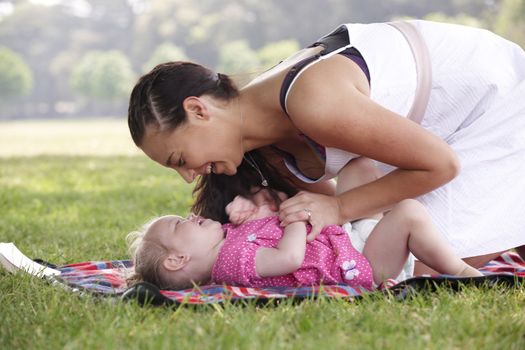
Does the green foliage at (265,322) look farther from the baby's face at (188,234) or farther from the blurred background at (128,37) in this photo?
the blurred background at (128,37)

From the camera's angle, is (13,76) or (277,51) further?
(13,76)

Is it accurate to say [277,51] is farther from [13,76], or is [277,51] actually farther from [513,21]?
[13,76]

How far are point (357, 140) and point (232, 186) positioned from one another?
2.60ft

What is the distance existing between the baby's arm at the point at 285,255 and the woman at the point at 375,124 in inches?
2.9

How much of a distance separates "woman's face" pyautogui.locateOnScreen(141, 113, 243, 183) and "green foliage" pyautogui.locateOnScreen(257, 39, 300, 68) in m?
46.4

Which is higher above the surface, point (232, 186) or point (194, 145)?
point (194, 145)

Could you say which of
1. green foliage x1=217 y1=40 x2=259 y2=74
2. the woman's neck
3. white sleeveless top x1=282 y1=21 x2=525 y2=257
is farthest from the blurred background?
the woman's neck

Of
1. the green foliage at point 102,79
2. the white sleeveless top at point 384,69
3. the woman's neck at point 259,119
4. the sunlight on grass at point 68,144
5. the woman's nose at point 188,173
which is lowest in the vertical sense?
the sunlight on grass at point 68,144

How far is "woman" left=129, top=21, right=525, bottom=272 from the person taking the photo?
2658 mm

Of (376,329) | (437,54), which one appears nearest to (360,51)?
(437,54)

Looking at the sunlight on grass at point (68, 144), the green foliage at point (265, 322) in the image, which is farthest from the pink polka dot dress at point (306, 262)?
the sunlight on grass at point (68, 144)

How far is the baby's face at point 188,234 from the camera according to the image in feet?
9.35

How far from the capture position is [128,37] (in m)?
66.8

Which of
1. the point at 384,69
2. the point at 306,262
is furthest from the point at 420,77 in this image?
the point at 306,262
